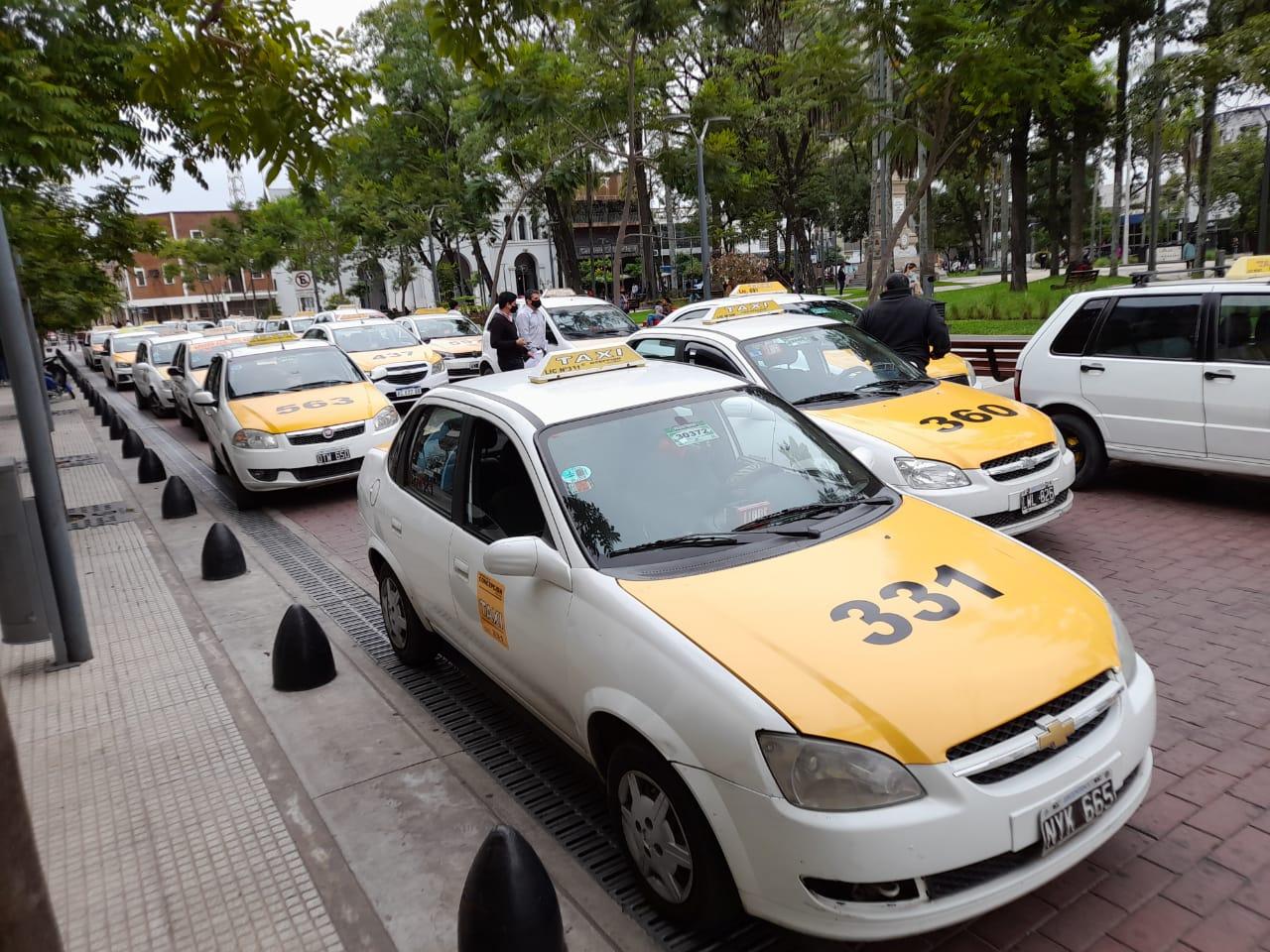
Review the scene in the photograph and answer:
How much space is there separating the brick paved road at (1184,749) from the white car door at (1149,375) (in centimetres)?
61

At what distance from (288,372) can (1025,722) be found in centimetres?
1028

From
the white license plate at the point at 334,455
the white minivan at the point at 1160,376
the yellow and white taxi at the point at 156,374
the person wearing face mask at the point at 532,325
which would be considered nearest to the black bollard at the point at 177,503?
the white license plate at the point at 334,455

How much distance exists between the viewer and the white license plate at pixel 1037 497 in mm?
6234

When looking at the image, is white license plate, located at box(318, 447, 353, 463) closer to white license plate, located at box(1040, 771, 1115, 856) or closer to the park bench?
white license plate, located at box(1040, 771, 1115, 856)

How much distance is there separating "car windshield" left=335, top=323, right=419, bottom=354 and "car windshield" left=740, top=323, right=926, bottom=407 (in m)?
11.0

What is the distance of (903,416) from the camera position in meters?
6.68

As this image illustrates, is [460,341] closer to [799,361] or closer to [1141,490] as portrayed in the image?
[799,361]

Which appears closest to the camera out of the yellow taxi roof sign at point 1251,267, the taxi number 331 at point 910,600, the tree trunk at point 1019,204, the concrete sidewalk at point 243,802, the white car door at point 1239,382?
the taxi number 331 at point 910,600

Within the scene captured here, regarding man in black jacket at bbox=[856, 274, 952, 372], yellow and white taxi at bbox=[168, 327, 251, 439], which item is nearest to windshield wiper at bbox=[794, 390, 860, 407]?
man in black jacket at bbox=[856, 274, 952, 372]

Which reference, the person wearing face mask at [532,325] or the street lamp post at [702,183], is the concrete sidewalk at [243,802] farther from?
the street lamp post at [702,183]

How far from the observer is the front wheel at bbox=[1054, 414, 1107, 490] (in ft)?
26.4

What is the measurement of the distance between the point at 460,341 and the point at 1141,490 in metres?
13.8

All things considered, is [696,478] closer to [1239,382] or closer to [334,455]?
[1239,382]

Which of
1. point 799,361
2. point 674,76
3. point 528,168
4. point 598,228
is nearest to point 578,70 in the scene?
point 674,76
